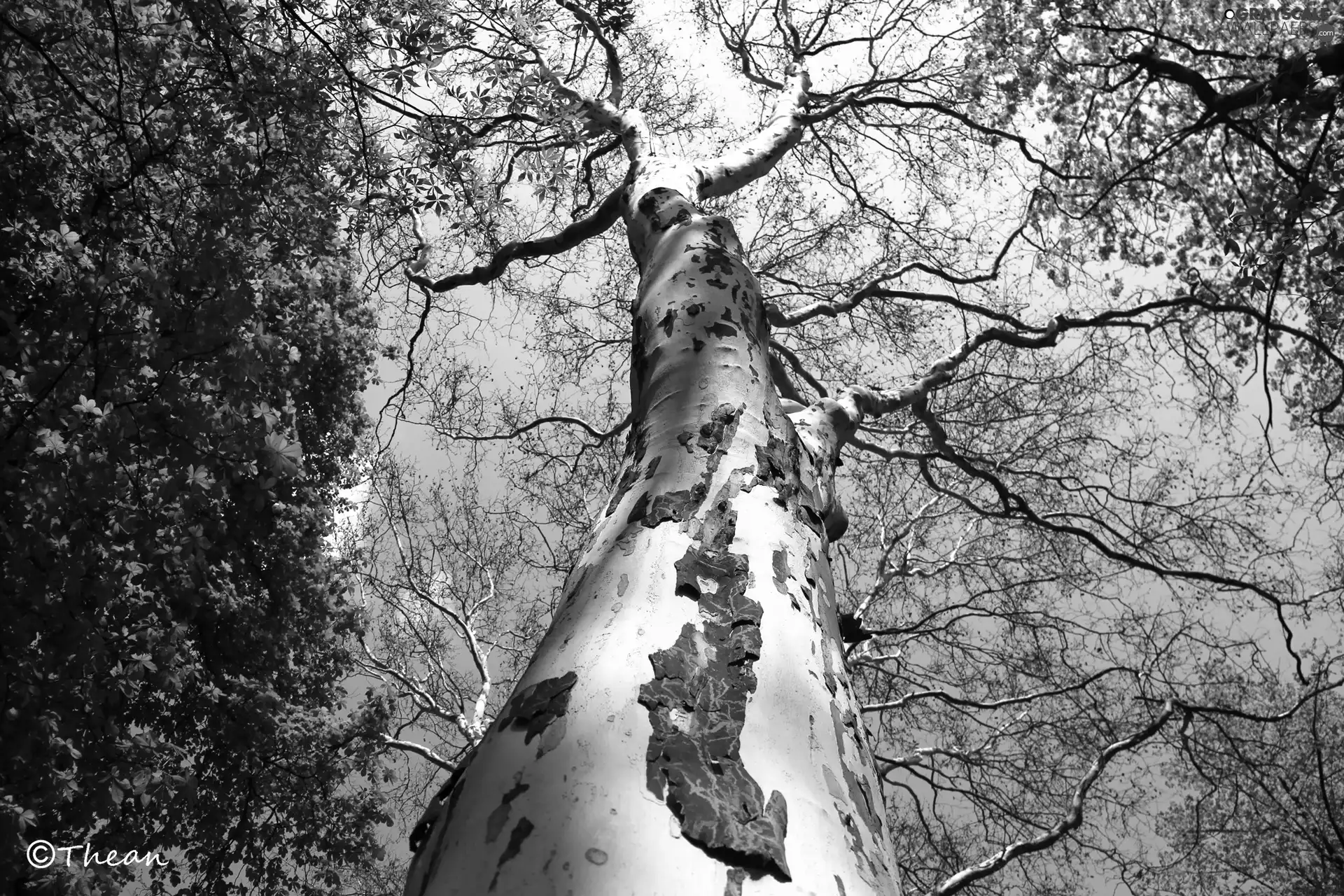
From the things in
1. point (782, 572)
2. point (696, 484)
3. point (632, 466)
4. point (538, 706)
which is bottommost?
point (538, 706)

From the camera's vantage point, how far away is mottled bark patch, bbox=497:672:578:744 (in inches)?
48.2

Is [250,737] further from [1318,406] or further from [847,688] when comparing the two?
[1318,406]

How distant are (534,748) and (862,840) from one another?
0.51 metres

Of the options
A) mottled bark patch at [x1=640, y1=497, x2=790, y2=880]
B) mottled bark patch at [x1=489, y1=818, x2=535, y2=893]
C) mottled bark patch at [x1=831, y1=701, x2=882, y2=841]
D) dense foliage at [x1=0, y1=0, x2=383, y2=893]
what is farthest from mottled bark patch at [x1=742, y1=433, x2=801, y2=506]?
dense foliage at [x1=0, y1=0, x2=383, y2=893]

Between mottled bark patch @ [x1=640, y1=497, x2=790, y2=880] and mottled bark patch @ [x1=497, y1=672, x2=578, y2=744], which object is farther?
mottled bark patch @ [x1=497, y1=672, x2=578, y2=744]

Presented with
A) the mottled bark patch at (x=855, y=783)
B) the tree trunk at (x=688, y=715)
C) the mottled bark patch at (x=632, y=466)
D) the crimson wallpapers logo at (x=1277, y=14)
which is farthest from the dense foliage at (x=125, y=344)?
the crimson wallpapers logo at (x=1277, y=14)

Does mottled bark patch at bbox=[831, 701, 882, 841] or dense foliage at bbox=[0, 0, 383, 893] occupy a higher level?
dense foliage at bbox=[0, 0, 383, 893]

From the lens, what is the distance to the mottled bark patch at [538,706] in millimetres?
1224

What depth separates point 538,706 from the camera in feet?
4.12

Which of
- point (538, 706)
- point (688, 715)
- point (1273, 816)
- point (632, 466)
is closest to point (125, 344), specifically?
point (632, 466)

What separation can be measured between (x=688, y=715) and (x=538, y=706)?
24cm

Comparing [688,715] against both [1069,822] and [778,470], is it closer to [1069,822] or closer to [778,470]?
[778,470]

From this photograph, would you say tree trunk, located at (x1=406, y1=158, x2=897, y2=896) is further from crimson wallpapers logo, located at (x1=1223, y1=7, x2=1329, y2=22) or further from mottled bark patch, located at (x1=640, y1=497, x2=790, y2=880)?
crimson wallpapers logo, located at (x1=1223, y1=7, x2=1329, y2=22)

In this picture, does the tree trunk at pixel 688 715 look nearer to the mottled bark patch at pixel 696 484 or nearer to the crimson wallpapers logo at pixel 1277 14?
the mottled bark patch at pixel 696 484
